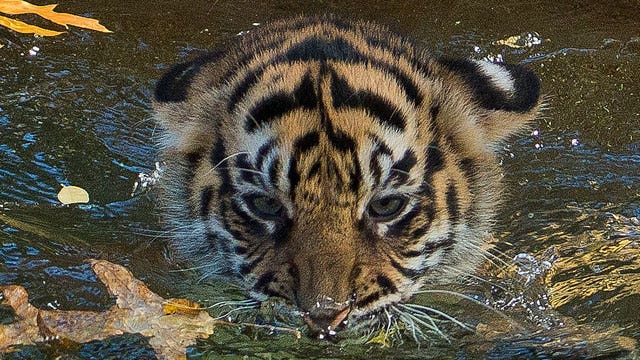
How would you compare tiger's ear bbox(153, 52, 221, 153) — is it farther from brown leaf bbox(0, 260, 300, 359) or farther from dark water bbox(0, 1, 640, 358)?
brown leaf bbox(0, 260, 300, 359)

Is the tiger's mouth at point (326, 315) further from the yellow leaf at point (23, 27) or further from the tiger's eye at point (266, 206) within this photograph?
the yellow leaf at point (23, 27)

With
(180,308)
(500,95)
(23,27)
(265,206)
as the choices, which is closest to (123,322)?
(180,308)

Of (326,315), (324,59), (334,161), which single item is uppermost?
(324,59)

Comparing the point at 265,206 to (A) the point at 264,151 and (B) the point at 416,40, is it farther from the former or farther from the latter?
(B) the point at 416,40

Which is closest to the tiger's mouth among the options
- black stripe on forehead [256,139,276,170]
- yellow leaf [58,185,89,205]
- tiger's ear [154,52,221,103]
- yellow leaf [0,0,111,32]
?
black stripe on forehead [256,139,276,170]

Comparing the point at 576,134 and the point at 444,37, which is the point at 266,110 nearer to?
the point at 576,134

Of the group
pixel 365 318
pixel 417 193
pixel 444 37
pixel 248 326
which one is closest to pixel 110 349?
pixel 248 326

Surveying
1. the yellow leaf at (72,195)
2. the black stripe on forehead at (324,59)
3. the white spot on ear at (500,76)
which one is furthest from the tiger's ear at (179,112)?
the white spot on ear at (500,76)
